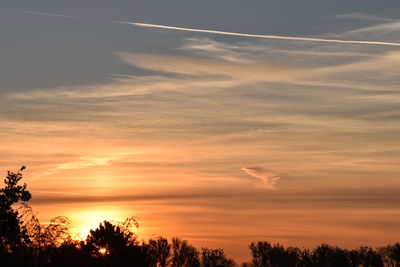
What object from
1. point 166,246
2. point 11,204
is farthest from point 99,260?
point 166,246

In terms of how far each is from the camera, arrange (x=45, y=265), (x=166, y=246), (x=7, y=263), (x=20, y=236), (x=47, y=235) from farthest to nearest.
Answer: (x=166, y=246) → (x=20, y=236) → (x=47, y=235) → (x=45, y=265) → (x=7, y=263)

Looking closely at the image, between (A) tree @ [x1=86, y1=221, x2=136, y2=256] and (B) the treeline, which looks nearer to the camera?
(B) the treeline

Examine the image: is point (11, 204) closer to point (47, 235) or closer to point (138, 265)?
point (47, 235)

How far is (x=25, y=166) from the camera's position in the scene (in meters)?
85.1

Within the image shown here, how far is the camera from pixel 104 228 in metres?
130

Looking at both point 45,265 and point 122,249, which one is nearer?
point 45,265

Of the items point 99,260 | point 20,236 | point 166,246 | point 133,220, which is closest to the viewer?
point 20,236

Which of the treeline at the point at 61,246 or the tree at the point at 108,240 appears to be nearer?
the treeline at the point at 61,246

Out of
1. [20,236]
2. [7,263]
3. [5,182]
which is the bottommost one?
[7,263]

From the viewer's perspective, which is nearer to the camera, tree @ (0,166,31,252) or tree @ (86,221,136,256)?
tree @ (0,166,31,252)

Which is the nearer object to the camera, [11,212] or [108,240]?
[11,212]

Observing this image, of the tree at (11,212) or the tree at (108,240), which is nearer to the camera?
the tree at (11,212)

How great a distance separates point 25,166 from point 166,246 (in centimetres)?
10645

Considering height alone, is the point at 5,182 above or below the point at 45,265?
above
